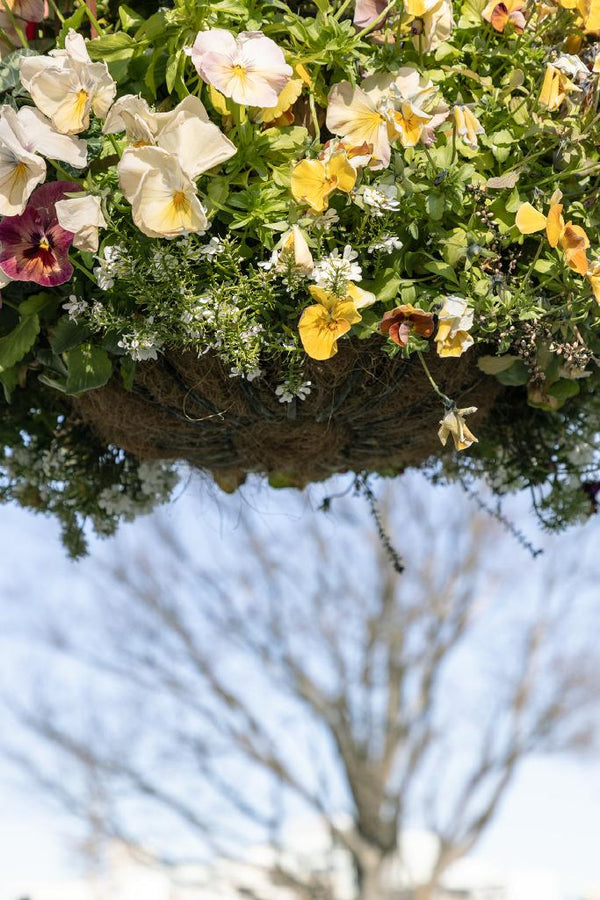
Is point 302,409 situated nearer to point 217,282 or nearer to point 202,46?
point 217,282

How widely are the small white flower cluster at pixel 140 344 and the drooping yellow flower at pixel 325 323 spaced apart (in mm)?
128

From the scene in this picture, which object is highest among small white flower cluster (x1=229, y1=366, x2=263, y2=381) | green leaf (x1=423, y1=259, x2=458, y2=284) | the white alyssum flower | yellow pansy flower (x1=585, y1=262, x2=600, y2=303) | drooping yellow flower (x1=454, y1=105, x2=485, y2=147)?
drooping yellow flower (x1=454, y1=105, x2=485, y2=147)

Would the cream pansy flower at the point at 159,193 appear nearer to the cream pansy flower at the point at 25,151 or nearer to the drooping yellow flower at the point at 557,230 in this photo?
the cream pansy flower at the point at 25,151

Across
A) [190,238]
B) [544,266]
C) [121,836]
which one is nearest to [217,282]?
[190,238]

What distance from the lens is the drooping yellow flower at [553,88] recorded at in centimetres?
81

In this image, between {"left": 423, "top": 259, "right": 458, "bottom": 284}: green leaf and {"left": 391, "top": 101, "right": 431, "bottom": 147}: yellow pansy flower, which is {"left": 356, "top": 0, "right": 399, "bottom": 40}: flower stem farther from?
{"left": 423, "top": 259, "right": 458, "bottom": 284}: green leaf

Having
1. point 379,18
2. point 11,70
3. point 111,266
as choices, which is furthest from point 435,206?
point 11,70

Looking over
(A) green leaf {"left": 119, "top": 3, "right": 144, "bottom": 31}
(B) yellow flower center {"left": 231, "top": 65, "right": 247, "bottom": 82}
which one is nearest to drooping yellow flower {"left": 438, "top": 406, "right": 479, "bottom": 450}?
(B) yellow flower center {"left": 231, "top": 65, "right": 247, "bottom": 82}

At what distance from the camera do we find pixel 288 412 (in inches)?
36.7

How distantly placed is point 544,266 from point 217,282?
0.27 metres

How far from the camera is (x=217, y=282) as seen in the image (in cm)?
82

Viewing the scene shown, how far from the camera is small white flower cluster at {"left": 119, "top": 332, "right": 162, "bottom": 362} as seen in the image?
32.3 inches

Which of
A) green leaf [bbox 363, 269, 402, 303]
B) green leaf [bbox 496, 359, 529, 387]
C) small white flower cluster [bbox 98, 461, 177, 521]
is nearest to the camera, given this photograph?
green leaf [bbox 363, 269, 402, 303]

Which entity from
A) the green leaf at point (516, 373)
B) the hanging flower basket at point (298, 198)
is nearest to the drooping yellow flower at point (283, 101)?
the hanging flower basket at point (298, 198)
